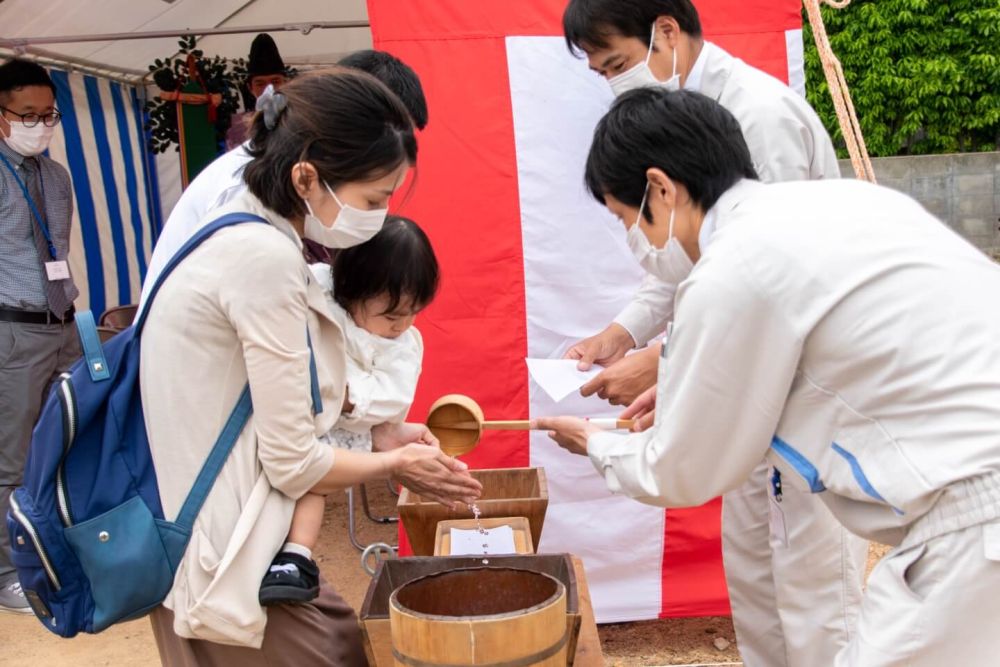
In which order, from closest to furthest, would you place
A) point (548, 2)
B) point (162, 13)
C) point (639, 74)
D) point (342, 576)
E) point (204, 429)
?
point (204, 429) → point (639, 74) → point (548, 2) → point (342, 576) → point (162, 13)

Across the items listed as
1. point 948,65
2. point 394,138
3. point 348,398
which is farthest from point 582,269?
point 948,65

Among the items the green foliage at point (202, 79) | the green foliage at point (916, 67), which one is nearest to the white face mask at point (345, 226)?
the green foliage at point (202, 79)

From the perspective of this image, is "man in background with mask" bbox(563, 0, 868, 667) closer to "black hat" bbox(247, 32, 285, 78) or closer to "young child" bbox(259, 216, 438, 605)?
"young child" bbox(259, 216, 438, 605)

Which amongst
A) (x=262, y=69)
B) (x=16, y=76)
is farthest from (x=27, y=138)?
(x=262, y=69)

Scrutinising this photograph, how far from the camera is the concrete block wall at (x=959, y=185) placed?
31.6ft

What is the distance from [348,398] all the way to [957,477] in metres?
1.23

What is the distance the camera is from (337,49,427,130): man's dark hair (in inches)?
99.7

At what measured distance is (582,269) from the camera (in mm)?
3084

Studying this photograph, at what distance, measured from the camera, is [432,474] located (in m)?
1.84

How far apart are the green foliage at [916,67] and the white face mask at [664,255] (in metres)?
8.77

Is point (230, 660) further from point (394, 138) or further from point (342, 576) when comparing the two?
point (342, 576)

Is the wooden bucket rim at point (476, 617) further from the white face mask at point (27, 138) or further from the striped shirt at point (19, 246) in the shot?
the white face mask at point (27, 138)

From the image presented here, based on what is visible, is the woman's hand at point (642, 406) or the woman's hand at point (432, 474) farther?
the woman's hand at point (642, 406)

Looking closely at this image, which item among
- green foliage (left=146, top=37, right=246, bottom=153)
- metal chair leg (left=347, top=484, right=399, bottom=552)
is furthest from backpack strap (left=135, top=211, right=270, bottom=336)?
green foliage (left=146, top=37, right=246, bottom=153)
